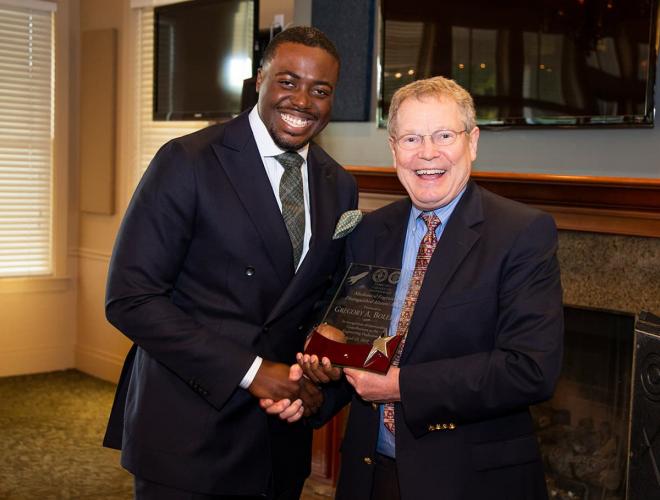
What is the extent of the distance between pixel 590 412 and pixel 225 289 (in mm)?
1984

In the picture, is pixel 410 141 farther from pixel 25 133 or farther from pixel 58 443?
pixel 25 133

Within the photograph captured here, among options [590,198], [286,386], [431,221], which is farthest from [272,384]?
[590,198]

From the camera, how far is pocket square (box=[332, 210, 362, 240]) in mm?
2041

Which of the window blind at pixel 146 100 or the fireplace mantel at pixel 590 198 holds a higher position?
the window blind at pixel 146 100

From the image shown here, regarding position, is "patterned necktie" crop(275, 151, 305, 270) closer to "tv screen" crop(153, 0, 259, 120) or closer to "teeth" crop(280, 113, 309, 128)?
"teeth" crop(280, 113, 309, 128)

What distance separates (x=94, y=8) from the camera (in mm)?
6340

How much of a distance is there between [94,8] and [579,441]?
4636 millimetres

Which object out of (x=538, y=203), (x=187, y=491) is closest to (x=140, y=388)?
(x=187, y=491)

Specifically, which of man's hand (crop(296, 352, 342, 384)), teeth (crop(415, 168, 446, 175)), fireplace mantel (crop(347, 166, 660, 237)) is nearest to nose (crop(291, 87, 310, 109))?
teeth (crop(415, 168, 446, 175))

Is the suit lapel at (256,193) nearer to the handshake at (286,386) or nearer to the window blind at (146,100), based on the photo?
the handshake at (286,386)

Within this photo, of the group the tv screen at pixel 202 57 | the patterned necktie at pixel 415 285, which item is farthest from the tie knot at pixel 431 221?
the tv screen at pixel 202 57

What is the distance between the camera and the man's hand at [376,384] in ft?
5.81

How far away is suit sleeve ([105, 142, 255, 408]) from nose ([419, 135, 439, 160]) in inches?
19.5

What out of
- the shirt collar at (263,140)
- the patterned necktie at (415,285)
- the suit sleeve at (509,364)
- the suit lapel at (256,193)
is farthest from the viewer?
the shirt collar at (263,140)
